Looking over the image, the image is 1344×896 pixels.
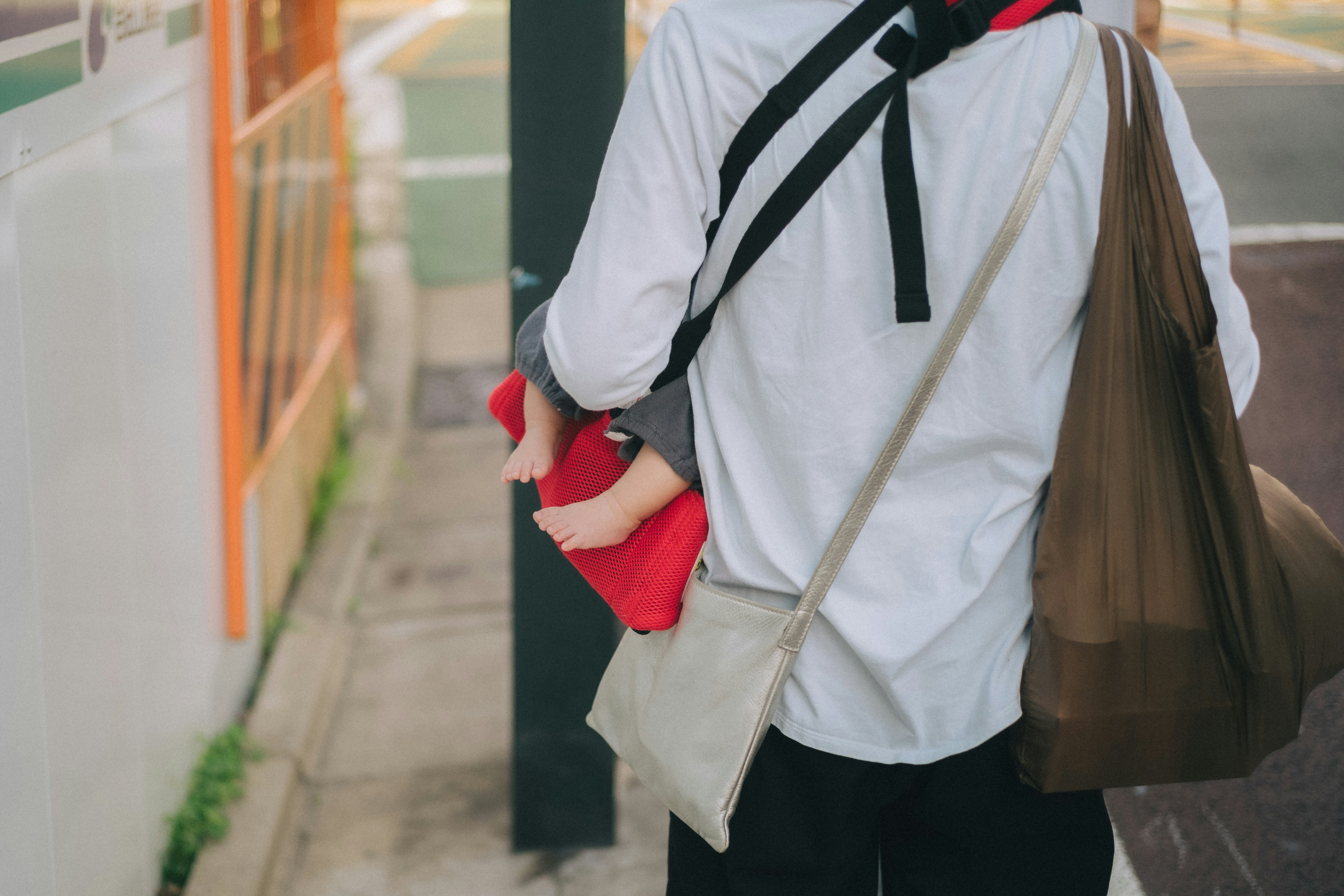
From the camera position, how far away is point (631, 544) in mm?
1432

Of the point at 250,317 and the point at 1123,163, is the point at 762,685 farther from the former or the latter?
the point at 250,317

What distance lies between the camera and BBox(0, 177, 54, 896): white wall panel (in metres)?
1.75

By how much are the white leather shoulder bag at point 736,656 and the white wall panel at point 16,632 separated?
96 cm

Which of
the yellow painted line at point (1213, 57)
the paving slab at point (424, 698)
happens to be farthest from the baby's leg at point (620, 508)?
the paving slab at point (424, 698)

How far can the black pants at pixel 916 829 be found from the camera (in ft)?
4.66

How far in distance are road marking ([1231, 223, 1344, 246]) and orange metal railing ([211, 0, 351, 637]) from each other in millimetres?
2356

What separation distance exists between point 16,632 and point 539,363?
0.94 m

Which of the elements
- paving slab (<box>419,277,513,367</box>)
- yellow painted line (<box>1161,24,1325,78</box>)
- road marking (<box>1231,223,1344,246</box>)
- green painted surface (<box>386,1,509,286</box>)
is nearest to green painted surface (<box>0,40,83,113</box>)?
yellow painted line (<box>1161,24,1325,78</box>)

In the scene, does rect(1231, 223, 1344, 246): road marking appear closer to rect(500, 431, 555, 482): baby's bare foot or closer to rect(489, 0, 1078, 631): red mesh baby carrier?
rect(489, 0, 1078, 631): red mesh baby carrier

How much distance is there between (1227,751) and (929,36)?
0.87m

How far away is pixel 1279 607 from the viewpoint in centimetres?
136

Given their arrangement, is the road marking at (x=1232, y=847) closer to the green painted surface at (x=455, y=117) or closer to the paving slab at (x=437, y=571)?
the paving slab at (x=437, y=571)

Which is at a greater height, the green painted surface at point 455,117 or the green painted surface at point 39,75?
the green painted surface at point 39,75

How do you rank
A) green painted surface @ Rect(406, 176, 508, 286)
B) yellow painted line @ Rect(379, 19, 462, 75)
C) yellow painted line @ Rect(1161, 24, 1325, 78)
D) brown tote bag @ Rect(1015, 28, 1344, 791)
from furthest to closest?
yellow painted line @ Rect(379, 19, 462, 75) < green painted surface @ Rect(406, 176, 508, 286) < yellow painted line @ Rect(1161, 24, 1325, 78) < brown tote bag @ Rect(1015, 28, 1344, 791)
